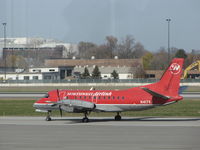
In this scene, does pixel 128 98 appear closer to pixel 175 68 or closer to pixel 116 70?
pixel 175 68

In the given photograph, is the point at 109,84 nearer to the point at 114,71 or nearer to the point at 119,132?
the point at 114,71

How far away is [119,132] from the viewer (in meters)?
32.4

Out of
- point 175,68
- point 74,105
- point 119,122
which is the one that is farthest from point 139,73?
point 74,105

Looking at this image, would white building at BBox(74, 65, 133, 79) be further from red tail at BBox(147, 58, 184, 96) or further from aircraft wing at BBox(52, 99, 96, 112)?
aircraft wing at BBox(52, 99, 96, 112)

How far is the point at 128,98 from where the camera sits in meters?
39.9

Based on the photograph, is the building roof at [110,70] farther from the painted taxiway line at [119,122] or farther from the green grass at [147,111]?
the painted taxiway line at [119,122]

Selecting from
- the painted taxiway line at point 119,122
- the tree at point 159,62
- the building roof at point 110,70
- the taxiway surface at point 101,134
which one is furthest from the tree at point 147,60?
the taxiway surface at point 101,134

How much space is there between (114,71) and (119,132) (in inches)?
3814

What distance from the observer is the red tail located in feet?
129

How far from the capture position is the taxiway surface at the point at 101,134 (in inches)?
1033

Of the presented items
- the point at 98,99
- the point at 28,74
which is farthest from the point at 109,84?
the point at 98,99

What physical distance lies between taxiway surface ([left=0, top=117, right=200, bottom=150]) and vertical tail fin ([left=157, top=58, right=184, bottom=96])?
8.70 ft

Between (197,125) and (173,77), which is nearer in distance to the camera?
(197,125)

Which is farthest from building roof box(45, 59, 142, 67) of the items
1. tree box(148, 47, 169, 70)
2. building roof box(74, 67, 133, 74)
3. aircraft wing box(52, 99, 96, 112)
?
aircraft wing box(52, 99, 96, 112)
